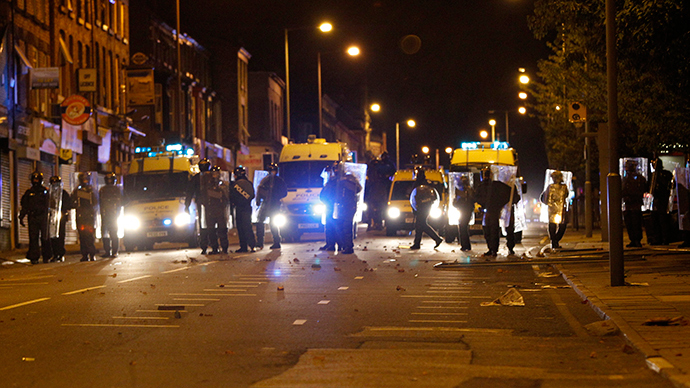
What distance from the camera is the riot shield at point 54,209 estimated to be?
21.2 meters

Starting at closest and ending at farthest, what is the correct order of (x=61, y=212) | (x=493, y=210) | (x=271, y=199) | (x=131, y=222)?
(x=493, y=210) → (x=61, y=212) → (x=271, y=199) → (x=131, y=222)

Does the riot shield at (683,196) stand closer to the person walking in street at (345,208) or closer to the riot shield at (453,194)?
the riot shield at (453,194)

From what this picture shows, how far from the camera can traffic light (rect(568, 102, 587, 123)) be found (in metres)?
19.6

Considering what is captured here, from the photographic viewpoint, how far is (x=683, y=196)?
755 inches

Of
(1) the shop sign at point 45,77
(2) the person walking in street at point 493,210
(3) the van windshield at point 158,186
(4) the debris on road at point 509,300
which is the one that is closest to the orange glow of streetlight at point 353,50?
(1) the shop sign at point 45,77

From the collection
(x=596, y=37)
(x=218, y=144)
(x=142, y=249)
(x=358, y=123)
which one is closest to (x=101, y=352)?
(x=596, y=37)

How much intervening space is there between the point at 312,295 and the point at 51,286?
4.20 meters

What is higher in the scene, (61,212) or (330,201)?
(330,201)

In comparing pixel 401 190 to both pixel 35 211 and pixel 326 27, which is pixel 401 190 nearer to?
pixel 326 27

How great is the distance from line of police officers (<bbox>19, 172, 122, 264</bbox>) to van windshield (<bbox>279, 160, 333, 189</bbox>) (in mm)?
8005

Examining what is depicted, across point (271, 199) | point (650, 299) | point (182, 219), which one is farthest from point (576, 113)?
point (182, 219)

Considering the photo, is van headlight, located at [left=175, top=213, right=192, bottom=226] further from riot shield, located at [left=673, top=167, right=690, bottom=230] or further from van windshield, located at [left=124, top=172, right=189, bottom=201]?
riot shield, located at [left=673, top=167, right=690, bottom=230]

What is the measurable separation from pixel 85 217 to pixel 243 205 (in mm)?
3576

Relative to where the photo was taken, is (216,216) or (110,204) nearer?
(110,204)
